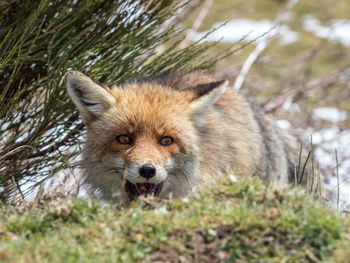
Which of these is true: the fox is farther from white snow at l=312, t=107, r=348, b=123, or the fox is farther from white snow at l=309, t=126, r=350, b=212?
white snow at l=312, t=107, r=348, b=123

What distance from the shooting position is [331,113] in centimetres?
1309

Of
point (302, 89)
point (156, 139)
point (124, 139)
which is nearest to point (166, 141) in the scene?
point (156, 139)

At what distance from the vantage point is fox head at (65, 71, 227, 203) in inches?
166

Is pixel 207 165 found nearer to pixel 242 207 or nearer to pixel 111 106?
pixel 111 106

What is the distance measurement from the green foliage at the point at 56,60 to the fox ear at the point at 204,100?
117 cm

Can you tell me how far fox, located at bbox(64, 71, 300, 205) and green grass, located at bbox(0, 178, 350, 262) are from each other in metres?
0.82

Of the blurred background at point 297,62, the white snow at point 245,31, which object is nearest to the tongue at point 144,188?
the blurred background at point 297,62

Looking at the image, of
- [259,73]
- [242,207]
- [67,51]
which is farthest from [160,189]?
[259,73]

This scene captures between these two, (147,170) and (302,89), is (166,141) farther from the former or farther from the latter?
(302,89)

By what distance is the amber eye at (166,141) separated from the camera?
14.1 feet

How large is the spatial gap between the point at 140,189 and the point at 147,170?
0.41 metres

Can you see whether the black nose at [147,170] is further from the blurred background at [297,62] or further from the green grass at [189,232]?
the blurred background at [297,62]

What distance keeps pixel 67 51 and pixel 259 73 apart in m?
13.4

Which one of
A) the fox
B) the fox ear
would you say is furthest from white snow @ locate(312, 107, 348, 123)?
the fox ear
